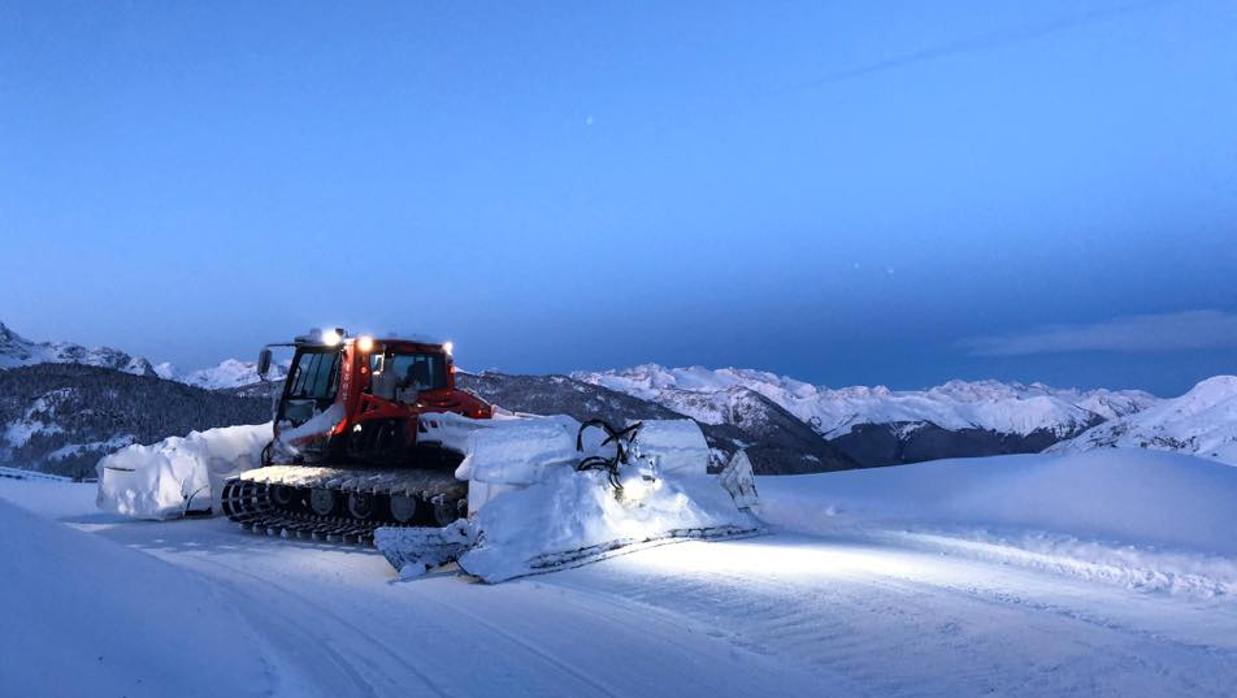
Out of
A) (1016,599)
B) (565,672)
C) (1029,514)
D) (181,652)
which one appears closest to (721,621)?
(565,672)

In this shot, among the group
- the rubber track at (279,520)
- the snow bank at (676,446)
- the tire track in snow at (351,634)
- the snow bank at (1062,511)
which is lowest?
the tire track in snow at (351,634)

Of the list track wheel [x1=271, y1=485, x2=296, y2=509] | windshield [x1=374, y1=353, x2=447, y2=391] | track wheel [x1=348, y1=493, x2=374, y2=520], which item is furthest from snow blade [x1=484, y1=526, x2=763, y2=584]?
track wheel [x1=271, y1=485, x2=296, y2=509]

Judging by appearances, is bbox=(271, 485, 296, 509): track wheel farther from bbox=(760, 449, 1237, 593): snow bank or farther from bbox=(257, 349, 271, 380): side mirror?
bbox=(760, 449, 1237, 593): snow bank

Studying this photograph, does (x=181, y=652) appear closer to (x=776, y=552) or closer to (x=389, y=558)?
(x=389, y=558)

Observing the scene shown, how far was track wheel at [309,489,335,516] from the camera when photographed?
11.6m

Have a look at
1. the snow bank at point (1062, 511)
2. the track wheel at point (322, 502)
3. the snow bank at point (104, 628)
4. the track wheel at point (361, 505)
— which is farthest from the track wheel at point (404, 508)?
the snow bank at point (104, 628)

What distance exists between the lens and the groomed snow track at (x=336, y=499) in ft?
34.4

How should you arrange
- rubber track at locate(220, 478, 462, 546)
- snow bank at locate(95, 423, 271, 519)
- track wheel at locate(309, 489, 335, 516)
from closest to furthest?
1. rubber track at locate(220, 478, 462, 546)
2. track wheel at locate(309, 489, 335, 516)
3. snow bank at locate(95, 423, 271, 519)

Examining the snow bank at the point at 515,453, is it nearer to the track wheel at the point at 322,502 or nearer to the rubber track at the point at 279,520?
the rubber track at the point at 279,520

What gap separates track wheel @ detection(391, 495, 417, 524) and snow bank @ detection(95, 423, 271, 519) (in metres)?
3.98

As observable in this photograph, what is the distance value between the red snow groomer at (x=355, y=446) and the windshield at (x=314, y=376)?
0.05 feet

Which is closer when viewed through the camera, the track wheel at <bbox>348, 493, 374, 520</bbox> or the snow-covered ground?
the snow-covered ground

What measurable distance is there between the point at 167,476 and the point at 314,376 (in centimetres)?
243

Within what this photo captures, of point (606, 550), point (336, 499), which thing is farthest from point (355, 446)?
point (606, 550)
